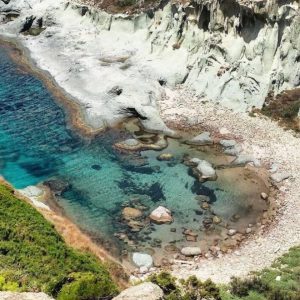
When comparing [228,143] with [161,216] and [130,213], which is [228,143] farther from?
[130,213]

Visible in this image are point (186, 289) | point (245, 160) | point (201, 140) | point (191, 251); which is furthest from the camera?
point (201, 140)

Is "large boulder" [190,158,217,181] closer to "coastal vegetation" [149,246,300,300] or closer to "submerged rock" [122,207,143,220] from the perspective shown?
"submerged rock" [122,207,143,220]

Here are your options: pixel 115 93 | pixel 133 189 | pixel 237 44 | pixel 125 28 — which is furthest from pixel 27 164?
pixel 125 28

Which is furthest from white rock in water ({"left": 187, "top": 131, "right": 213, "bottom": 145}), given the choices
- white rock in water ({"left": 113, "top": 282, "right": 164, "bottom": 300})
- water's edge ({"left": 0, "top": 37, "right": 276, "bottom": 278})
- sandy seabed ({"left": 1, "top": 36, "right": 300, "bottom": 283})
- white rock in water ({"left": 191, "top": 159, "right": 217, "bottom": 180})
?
white rock in water ({"left": 113, "top": 282, "right": 164, "bottom": 300})

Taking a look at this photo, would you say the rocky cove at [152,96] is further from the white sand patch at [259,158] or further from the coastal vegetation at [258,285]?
the coastal vegetation at [258,285]

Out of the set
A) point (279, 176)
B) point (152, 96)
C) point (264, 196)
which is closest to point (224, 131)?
point (279, 176)

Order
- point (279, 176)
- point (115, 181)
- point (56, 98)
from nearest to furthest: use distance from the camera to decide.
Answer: point (115, 181), point (279, 176), point (56, 98)

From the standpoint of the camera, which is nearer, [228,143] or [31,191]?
[31,191]
